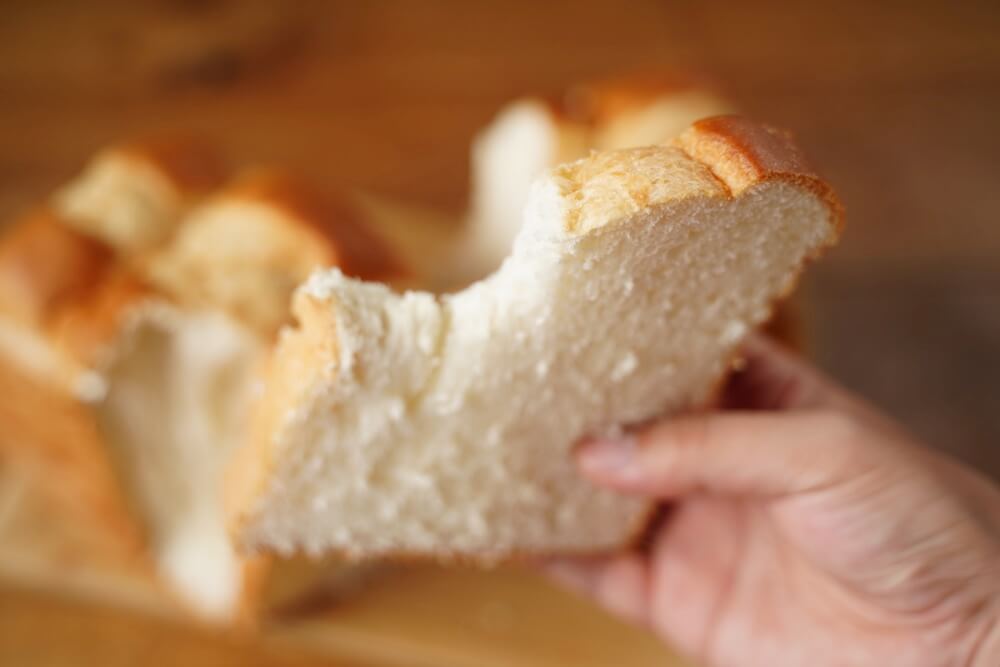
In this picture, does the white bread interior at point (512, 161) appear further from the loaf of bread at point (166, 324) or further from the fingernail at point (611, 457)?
the fingernail at point (611, 457)

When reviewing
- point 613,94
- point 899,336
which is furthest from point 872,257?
point 613,94

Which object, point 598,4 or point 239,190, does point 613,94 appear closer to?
point 239,190

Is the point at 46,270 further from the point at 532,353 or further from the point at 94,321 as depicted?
the point at 532,353

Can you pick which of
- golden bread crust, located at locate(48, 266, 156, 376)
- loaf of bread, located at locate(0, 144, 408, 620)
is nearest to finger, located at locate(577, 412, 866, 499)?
loaf of bread, located at locate(0, 144, 408, 620)

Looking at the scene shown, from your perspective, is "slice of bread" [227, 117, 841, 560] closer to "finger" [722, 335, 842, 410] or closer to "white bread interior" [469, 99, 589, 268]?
"finger" [722, 335, 842, 410]

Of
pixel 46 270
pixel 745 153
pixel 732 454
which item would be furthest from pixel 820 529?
pixel 46 270

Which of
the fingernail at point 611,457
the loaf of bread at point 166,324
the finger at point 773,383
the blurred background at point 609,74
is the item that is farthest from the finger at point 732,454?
the blurred background at point 609,74
